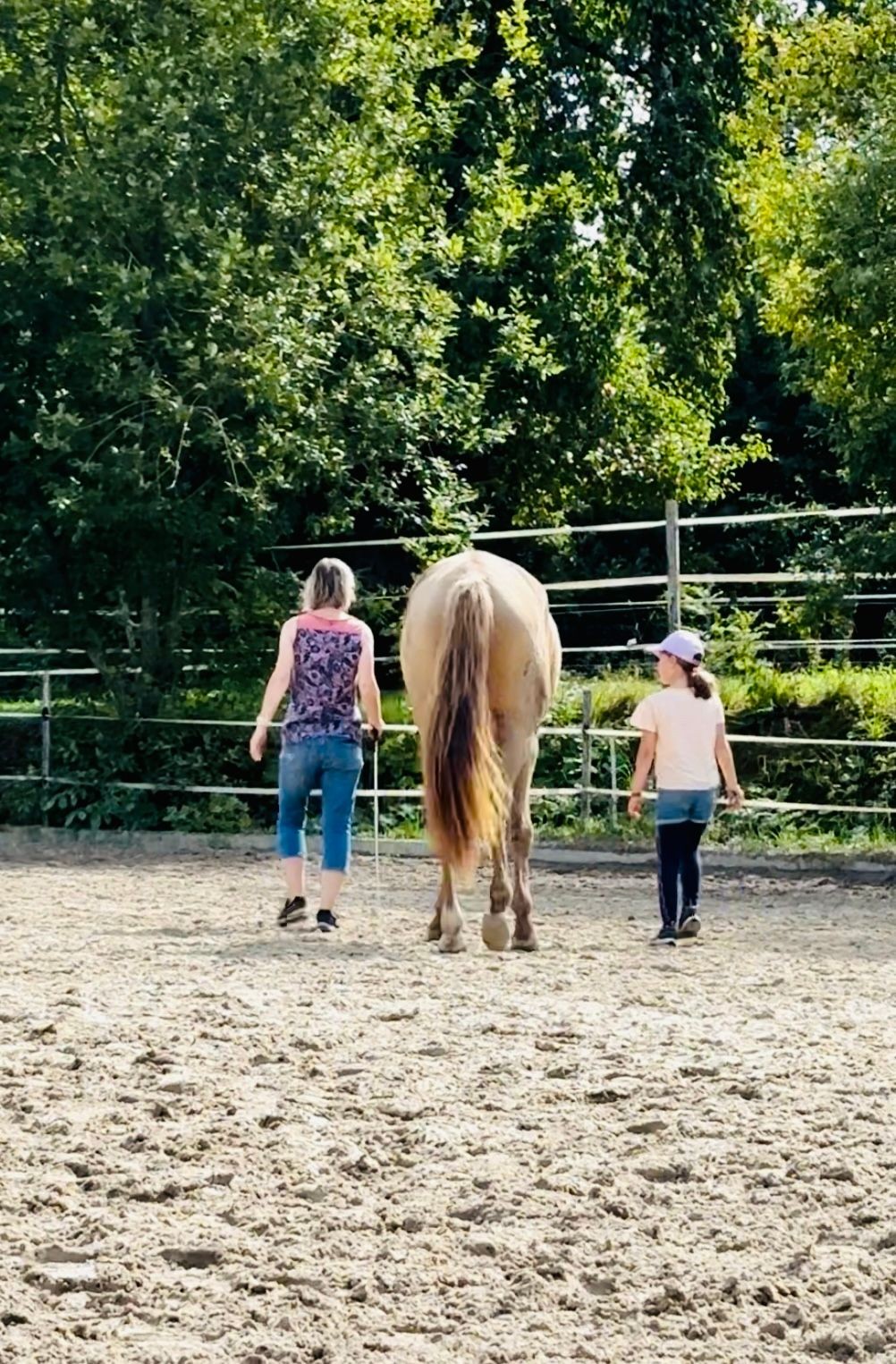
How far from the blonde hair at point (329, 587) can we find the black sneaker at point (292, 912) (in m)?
1.29

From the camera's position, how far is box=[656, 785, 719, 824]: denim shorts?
943 centimetres

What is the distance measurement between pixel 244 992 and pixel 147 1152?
2.40m

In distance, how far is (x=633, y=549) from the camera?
29234mm

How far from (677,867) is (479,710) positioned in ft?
4.07

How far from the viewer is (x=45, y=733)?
1619 centimetres

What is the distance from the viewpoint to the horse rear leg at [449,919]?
360 inches

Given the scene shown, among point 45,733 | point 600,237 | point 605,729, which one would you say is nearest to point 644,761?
point 605,729

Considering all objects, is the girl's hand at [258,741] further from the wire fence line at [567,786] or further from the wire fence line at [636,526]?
the wire fence line at [636,526]

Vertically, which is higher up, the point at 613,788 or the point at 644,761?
the point at 644,761

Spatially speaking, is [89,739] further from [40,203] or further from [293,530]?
[40,203]

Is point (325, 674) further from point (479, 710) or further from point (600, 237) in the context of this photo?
point (600, 237)

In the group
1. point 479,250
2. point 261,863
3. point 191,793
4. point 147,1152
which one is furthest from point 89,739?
point 147,1152

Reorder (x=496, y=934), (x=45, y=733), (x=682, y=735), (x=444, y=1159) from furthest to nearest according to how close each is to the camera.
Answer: (x=45, y=733) < (x=682, y=735) < (x=496, y=934) < (x=444, y=1159)

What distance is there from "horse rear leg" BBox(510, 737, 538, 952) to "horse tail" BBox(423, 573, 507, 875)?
1.61ft
